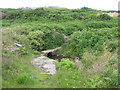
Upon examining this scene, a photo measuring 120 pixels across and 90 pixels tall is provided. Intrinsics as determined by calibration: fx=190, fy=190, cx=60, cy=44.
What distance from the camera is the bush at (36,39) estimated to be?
54.9 feet

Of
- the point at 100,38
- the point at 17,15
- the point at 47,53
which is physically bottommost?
the point at 47,53

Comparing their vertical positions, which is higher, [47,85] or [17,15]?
[17,15]

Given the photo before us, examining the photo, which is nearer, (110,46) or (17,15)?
(110,46)

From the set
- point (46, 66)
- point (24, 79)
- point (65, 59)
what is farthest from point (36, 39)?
point (24, 79)

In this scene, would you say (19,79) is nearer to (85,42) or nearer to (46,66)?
(46,66)

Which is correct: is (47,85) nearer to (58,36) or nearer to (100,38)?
(100,38)

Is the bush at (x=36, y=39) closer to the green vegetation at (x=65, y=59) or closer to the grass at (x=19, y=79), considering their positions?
the green vegetation at (x=65, y=59)

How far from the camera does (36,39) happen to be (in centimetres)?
1738

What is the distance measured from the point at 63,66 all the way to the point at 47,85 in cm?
274

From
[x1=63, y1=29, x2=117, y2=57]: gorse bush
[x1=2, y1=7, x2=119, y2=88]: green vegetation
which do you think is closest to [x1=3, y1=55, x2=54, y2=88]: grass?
[x1=2, y1=7, x2=119, y2=88]: green vegetation

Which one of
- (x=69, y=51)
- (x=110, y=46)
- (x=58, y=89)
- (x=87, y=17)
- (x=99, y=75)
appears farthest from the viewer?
(x=87, y=17)

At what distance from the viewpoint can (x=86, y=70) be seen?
32.2 feet

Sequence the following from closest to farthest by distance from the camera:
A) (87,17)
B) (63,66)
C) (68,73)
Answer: (68,73)
(63,66)
(87,17)

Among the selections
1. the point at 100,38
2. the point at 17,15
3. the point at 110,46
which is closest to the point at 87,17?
the point at 17,15
